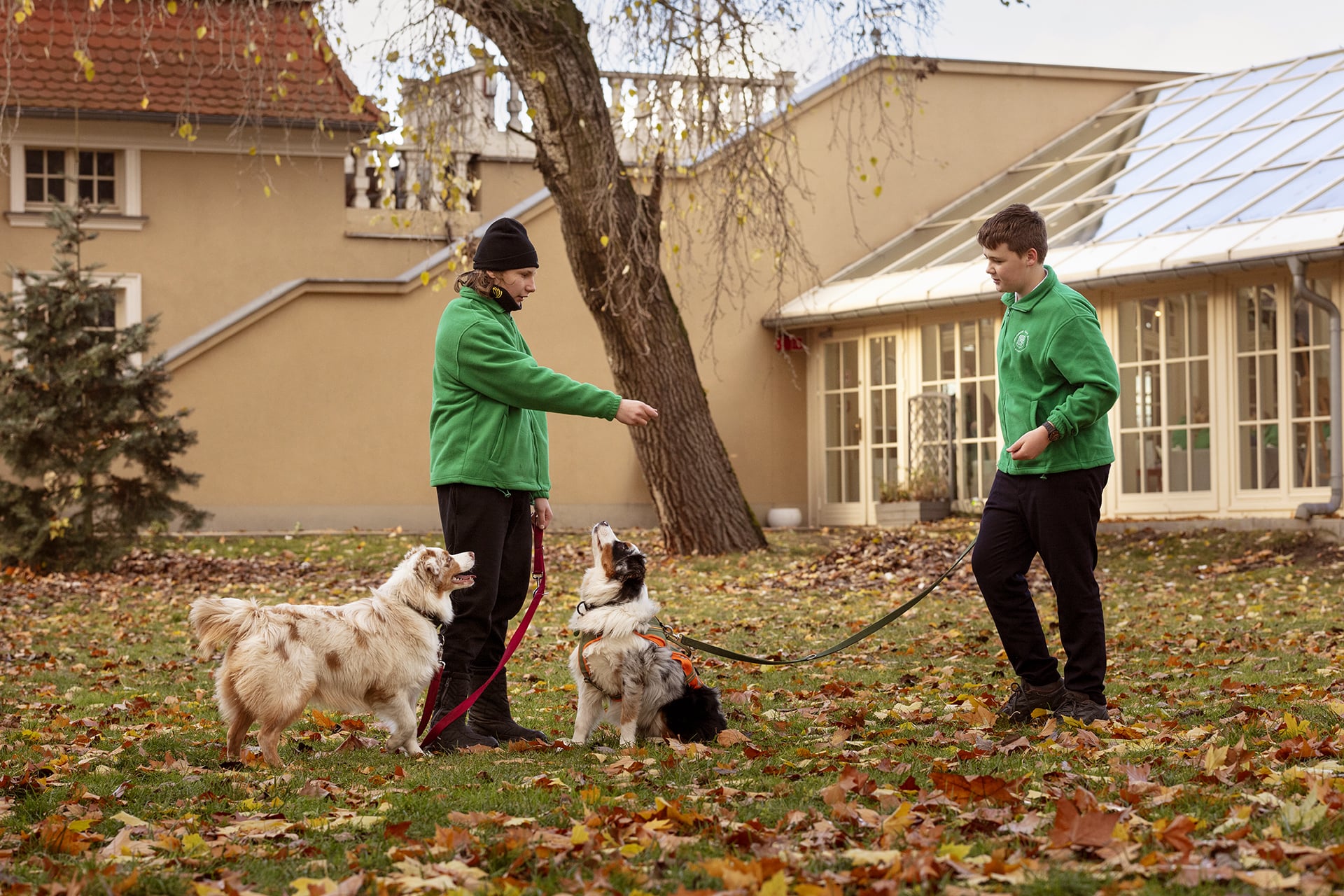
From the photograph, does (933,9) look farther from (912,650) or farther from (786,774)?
(786,774)

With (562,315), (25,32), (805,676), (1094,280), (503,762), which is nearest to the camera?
(503,762)

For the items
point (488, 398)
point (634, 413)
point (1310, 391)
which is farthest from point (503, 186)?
point (634, 413)

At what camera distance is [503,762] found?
529 centimetres

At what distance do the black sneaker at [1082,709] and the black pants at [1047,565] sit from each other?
0.04 metres

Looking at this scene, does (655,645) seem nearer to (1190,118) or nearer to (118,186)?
(1190,118)

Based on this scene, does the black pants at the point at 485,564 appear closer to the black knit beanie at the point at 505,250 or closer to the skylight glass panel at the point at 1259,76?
the black knit beanie at the point at 505,250

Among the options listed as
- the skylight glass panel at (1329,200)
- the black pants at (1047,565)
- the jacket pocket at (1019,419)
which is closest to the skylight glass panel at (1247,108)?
the skylight glass panel at (1329,200)

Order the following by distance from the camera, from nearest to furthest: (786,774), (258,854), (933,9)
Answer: (258,854) → (786,774) → (933,9)

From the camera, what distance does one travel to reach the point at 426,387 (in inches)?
757

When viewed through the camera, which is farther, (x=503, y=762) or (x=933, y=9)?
(x=933, y=9)

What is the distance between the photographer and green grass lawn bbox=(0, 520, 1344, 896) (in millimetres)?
3494

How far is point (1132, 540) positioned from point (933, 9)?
20.1ft

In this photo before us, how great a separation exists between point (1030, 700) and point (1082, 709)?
0.24 metres

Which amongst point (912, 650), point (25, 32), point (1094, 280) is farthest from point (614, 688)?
point (25, 32)
